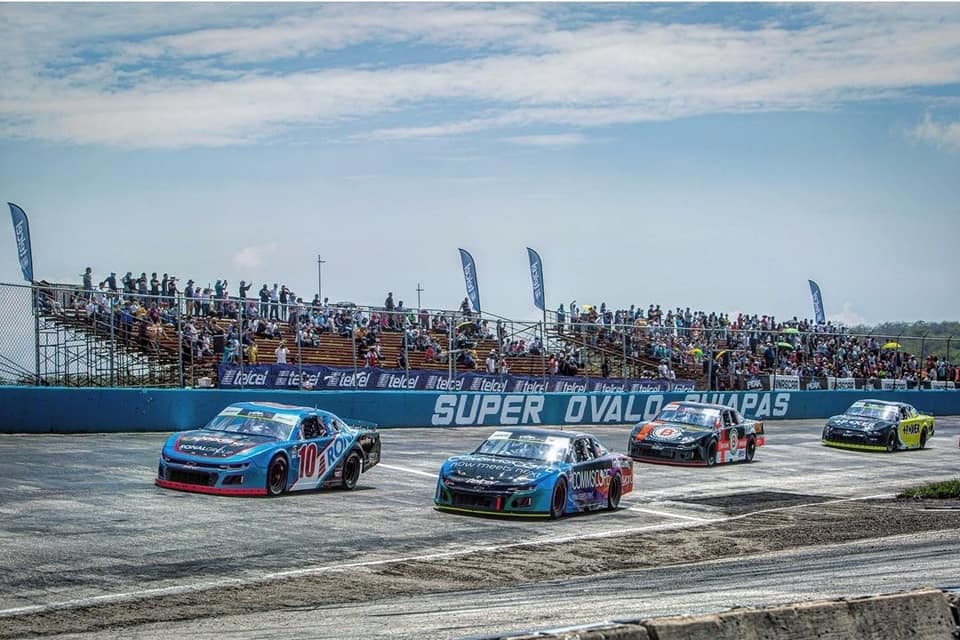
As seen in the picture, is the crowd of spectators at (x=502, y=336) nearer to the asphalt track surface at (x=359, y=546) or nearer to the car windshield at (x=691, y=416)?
the asphalt track surface at (x=359, y=546)

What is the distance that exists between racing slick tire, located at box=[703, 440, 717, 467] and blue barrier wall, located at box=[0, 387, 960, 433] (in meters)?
8.55

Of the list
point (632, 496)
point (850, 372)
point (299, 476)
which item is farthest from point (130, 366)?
point (850, 372)

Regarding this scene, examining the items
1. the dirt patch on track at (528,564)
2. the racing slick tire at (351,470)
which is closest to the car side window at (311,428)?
the racing slick tire at (351,470)

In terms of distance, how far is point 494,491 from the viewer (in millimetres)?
17234

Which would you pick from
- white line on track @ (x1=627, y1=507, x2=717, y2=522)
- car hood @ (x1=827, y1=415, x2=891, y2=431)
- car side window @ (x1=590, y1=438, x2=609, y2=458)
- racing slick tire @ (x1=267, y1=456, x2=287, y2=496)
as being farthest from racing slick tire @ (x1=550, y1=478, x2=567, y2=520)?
car hood @ (x1=827, y1=415, x2=891, y2=431)

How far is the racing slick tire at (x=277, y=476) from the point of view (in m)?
17.9

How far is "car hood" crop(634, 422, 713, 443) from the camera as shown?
2673 centimetres

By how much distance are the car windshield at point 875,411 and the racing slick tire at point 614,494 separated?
56.7 feet

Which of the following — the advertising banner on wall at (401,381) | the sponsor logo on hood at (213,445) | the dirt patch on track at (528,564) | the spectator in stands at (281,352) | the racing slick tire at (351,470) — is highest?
the spectator in stands at (281,352)

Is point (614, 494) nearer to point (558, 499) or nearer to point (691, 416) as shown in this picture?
point (558, 499)

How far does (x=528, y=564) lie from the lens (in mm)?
13508

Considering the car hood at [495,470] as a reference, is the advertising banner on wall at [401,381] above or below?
above

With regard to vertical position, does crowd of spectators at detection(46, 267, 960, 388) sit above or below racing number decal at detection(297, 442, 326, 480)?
above

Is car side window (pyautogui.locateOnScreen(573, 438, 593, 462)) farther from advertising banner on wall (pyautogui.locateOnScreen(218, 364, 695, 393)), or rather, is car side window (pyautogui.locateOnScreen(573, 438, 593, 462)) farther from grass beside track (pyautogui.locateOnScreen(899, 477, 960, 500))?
advertising banner on wall (pyautogui.locateOnScreen(218, 364, 695, 393))
